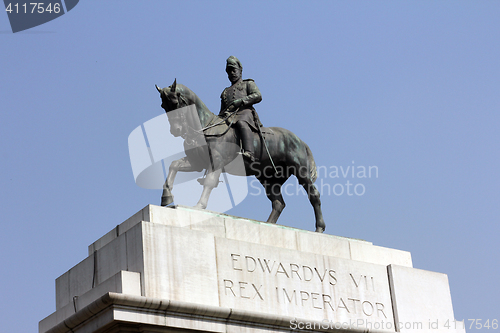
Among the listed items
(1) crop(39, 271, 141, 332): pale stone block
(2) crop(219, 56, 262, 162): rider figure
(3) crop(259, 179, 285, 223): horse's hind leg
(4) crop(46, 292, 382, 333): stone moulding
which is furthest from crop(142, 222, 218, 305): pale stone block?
(3) crop(259, 179, 285, 223): horse's hind leg

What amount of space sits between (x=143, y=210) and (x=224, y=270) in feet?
6.79

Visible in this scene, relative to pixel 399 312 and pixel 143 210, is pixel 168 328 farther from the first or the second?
pixel 399 312

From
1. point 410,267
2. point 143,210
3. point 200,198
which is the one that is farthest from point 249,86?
point 410,267

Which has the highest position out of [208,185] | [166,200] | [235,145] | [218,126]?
[218,126]

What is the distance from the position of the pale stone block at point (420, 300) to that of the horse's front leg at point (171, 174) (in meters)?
5.43

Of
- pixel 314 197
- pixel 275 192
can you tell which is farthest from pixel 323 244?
pixel 275 192

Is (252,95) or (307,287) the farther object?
(252,95)

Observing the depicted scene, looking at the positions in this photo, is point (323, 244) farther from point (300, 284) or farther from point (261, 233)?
point (261, 233)

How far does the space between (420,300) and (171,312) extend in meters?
6.99

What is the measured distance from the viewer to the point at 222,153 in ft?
59.7

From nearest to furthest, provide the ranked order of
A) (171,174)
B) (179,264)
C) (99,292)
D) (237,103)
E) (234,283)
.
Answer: (99,292) < (179,264) < (234,283) < (171,174) < (237,103)

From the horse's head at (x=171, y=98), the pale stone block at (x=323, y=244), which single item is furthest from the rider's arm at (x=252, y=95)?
the pale stone block at (x=323, y=244)

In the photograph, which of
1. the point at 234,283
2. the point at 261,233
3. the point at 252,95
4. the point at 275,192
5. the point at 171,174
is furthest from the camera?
the point at 275,192

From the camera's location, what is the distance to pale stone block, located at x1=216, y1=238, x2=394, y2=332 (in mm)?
16500
